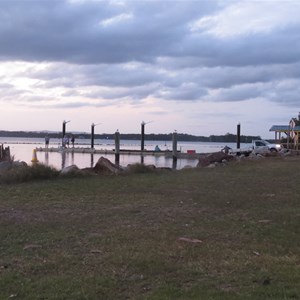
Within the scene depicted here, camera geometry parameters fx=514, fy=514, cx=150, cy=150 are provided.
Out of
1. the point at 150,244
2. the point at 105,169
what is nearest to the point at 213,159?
the point at 105,169

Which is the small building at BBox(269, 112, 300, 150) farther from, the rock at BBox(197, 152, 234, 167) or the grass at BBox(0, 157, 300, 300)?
the grass at BBox(0, 157, 300, 300)

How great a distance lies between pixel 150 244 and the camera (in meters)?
7.29

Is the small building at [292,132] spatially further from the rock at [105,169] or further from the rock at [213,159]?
the rock at [105,169]

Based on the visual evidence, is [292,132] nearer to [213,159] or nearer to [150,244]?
[213,159]

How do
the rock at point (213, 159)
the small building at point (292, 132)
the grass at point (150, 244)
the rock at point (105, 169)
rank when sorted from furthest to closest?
the small building at point (292, 132) < the rock at point (213, 159) < the rock at point (105, 169) < the grass at point (150, 244)

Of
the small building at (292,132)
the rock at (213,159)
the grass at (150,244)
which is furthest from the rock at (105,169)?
the small building at (292,132)

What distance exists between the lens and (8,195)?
1305 centimetres

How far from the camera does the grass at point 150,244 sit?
5.38 m

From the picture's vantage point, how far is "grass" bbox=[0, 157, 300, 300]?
17.6 ft

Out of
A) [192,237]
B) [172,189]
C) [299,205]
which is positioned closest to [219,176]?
[172,189]

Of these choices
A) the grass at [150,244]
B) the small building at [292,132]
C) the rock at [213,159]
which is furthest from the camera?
the small building at [292,132]

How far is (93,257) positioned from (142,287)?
1361 millimetres

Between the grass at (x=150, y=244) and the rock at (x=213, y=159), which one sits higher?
the rock at (x=213, y=159)

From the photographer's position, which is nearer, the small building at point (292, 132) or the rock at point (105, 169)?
the rock at point (105, 169)
